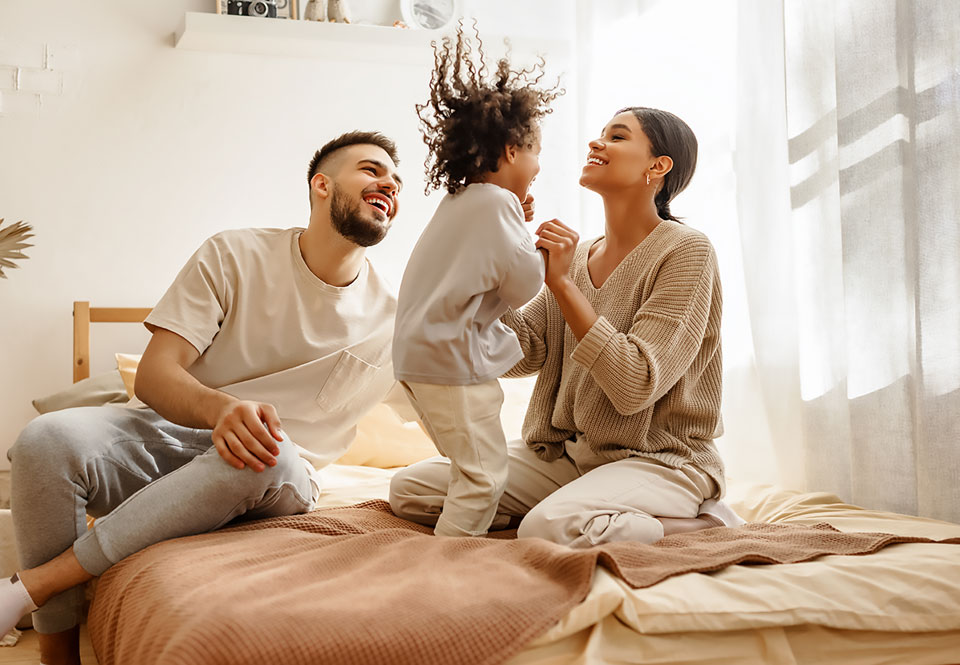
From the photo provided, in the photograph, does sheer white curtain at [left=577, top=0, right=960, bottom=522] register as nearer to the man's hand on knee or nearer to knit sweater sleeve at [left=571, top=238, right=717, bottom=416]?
knit sweater sleeve at [left=571, top=238, right=717, bottom=416]

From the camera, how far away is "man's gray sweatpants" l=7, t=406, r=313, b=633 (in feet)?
4.63

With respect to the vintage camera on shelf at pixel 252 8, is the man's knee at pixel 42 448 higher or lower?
lower

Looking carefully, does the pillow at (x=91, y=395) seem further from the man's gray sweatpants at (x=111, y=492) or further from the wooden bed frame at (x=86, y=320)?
the man's gray sweatpants at (x=111, y=492)

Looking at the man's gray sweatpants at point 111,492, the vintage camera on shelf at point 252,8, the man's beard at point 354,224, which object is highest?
the vintage camera on shelf at point 252,8

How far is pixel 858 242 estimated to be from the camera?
6.09ft

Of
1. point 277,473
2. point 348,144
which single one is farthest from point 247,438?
point 348,144

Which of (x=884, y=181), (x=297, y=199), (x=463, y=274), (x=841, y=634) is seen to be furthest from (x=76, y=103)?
(x=841, y=634)

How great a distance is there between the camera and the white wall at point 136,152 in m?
2.91

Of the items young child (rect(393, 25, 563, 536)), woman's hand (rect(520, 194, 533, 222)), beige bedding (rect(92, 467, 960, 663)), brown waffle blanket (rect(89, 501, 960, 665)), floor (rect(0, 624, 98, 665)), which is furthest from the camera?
woman's hand (rect(520, 194, 533, 222))

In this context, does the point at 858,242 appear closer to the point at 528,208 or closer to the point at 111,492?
the point at 528,208

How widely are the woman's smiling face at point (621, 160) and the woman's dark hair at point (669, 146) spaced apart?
2cm

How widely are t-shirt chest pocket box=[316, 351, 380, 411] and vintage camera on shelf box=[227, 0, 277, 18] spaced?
1.67m

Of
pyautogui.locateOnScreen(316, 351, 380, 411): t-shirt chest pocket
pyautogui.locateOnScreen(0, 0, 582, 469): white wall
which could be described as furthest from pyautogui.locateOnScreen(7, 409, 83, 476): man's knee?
pyautogui.locateOnScreen(0, 0, 582, 469): white wall

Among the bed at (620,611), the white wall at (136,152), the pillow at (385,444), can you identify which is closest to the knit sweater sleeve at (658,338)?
the bed at (620,611)
